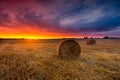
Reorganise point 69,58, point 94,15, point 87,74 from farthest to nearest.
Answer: point 94,15 → point 69,58 → point 87,74

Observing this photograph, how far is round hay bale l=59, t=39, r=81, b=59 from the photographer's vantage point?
1124 cm

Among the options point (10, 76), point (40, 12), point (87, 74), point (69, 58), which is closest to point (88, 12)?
point (40, 12)

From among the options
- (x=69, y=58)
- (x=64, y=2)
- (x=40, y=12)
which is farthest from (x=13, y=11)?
(x=69, y=58)

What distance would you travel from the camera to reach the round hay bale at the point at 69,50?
1124 centimetres

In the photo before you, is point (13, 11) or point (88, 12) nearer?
point (13, 11)

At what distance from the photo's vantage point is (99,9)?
16.7m

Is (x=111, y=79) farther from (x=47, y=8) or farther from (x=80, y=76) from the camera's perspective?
(x=47, y=8)

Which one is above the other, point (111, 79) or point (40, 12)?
point (40, 12)

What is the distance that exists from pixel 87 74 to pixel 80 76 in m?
0.52

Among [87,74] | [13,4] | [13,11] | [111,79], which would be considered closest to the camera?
[111,79]

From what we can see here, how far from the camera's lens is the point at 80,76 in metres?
6.40

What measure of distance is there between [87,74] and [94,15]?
13884 mm

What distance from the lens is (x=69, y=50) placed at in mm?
11602

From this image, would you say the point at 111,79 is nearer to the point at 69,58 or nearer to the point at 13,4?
the point at 69,58
